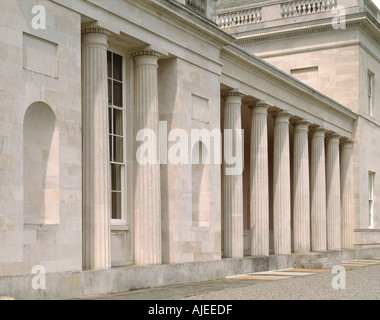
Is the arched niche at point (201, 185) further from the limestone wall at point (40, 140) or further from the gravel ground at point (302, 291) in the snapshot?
the limestone wall at point (40, 140)

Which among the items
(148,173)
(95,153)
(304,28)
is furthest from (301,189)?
(95,153)

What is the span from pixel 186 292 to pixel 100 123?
201 inches

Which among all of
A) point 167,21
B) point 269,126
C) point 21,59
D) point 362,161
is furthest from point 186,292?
point 362,161

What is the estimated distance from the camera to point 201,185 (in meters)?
24.5

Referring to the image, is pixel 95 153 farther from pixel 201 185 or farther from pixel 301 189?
pixel 301 189

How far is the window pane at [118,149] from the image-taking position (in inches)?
823

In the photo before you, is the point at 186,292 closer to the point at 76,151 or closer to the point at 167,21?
the point at 76,151

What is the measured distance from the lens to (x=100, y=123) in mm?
18688

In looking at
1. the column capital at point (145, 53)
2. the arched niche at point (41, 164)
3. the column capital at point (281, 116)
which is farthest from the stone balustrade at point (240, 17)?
the arched niche at point (41, 164)

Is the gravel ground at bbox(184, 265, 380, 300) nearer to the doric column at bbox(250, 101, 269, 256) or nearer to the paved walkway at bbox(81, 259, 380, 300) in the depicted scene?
the paved walkway at bbox(81, 259, 380, 300)

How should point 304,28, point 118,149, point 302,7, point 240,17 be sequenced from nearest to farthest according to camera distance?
point 118,149 < point 304,28 < point 302,7 < point 240,17

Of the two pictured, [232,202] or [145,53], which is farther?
[232,202]

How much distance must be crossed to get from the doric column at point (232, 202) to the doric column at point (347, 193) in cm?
1653

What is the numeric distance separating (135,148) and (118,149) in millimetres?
555
